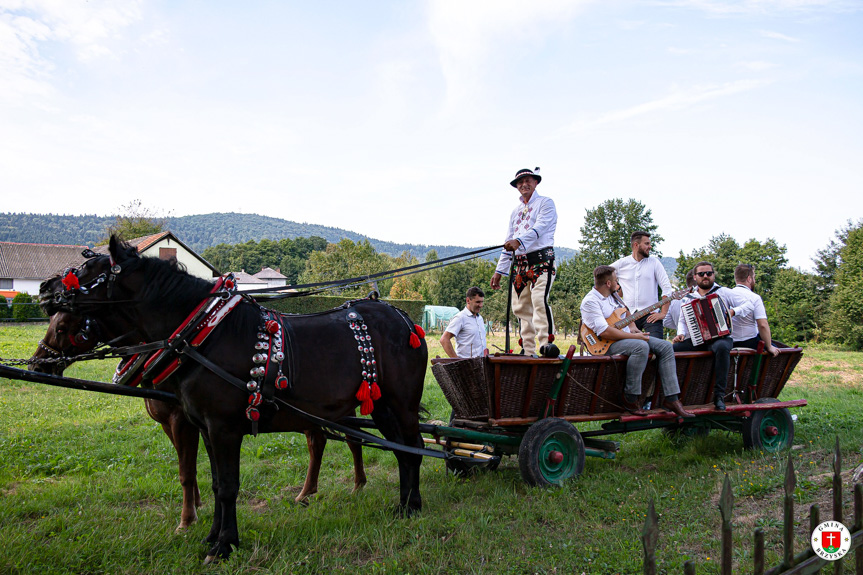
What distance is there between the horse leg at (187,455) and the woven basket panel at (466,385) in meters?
2.14

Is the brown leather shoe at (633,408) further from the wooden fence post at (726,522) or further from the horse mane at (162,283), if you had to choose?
the horse mane at (162,283)

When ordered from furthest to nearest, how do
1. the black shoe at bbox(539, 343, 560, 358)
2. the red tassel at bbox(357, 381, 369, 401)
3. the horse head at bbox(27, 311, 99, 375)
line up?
the black shoe at bbox(539, 343, 560, 358)
the red tassel at bbox(357, 381, 369, 401)
the horse head at bbox(27, 311, 99, 375)

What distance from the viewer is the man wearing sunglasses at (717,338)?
585 centimetres

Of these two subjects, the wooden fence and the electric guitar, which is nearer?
the wooden fence

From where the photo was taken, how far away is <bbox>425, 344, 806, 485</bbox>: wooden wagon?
4953 mm

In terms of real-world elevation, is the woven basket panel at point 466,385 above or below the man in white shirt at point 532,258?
below

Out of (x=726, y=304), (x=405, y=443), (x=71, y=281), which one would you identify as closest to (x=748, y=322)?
(x=726, y=304)

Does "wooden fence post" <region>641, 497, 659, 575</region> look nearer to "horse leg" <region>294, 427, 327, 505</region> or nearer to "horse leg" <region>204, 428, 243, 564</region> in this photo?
"horse leg" <region>204, 428, 243, 564</region>

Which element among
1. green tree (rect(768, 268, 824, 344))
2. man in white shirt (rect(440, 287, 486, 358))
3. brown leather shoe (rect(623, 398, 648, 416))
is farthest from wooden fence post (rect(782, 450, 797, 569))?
green tree (rect(768, 268, 824, 344))

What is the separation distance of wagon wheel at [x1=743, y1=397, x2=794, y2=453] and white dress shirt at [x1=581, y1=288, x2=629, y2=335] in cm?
188

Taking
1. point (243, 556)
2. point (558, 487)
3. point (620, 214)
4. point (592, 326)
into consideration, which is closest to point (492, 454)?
point (558, 487)

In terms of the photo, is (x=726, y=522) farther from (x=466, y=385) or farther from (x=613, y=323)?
(x=613, y=323)

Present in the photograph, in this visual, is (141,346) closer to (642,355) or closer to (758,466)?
(642,355)

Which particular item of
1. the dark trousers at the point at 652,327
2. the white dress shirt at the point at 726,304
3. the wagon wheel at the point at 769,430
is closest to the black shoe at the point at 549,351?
the dark trousers at the point at 652,327
